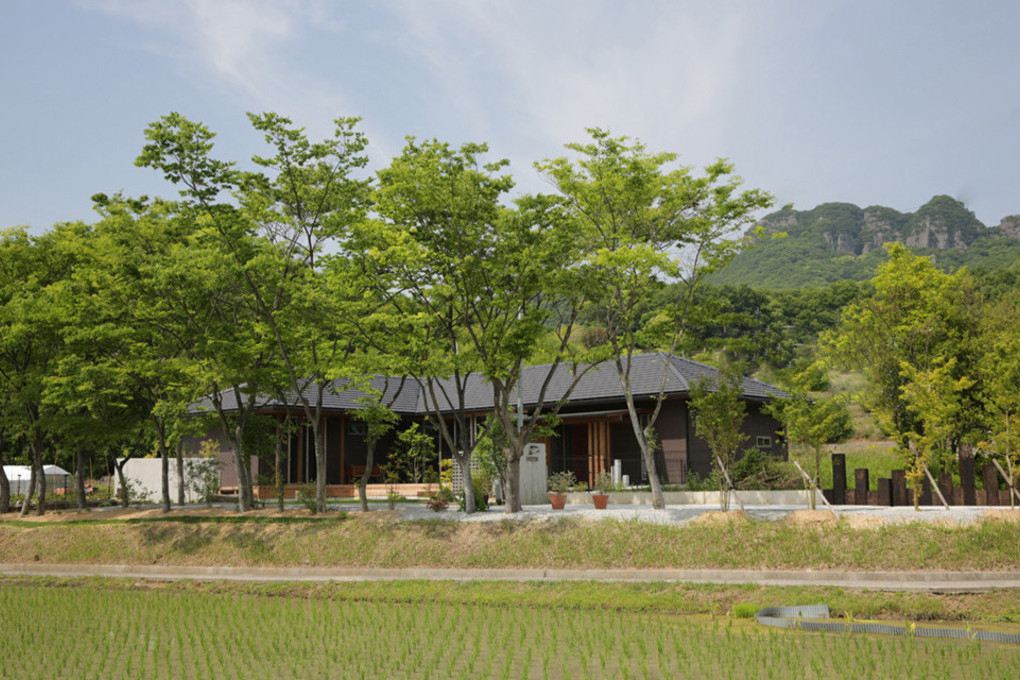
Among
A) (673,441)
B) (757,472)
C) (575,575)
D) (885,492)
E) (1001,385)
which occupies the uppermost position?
(1001,385)

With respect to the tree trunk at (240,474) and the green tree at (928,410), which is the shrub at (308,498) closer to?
the tree trunk at (240,474)

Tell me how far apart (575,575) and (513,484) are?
15.8 feet

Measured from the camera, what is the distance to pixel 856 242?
131375 mm

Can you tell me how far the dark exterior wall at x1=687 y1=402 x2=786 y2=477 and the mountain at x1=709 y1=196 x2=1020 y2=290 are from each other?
52.2 metres

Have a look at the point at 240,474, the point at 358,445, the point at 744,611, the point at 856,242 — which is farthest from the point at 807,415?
the point at 856,242

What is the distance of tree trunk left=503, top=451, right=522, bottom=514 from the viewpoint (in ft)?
65.1

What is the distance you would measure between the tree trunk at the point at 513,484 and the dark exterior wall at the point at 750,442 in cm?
707

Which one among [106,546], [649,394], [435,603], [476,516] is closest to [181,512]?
[106,546]

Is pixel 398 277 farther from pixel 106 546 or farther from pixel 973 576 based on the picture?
pixel 973 576

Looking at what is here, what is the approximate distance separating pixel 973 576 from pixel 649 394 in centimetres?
1449

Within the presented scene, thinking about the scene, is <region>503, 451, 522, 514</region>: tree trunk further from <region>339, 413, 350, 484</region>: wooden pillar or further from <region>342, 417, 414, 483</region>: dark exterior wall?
<region>339, 413, 350, 484</region>: wooden pillar

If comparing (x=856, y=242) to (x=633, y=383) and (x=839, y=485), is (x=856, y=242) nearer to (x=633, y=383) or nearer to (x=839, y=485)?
(x=633, y=383)

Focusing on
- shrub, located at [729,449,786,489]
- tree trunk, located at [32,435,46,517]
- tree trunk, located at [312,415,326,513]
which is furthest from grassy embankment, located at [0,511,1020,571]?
shrub, located at [729,449,786,489]

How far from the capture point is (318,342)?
21.1m
